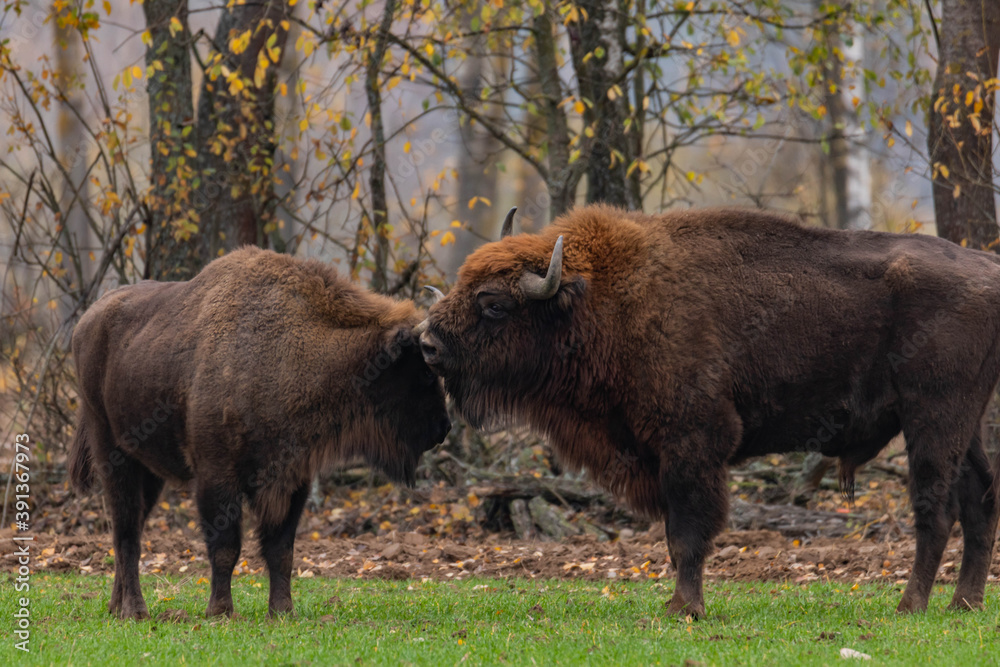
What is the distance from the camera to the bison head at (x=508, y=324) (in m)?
6.86

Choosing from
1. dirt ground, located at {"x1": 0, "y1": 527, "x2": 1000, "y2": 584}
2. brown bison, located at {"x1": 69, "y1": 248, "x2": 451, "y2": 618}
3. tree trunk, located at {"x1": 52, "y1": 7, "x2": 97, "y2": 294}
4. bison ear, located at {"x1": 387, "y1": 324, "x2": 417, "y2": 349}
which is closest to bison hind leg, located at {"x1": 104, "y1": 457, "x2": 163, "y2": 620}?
brown bison, located at {"x1": 69, "y1": 248, "x2": 451, "y2": 618}

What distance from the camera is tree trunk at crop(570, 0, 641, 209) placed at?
11.9 meters

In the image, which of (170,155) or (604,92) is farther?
(170,155)

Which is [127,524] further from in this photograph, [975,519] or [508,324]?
[975,519]

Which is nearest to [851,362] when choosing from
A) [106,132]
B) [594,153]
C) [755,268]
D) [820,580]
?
[755,268]

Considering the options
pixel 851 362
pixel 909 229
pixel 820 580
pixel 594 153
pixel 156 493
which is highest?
pixel 594 153

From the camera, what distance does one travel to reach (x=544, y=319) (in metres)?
6.96

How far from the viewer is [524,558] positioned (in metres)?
9.77

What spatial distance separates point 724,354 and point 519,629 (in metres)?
2.29

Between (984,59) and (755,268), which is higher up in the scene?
(984,59)

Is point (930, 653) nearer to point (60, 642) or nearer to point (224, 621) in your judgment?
point (224, 621)

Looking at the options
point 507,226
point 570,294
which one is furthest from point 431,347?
point 507,226

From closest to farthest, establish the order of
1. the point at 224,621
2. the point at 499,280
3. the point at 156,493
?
1. the point at 224,621
2. the point at 499,280
3. the point at 156,493

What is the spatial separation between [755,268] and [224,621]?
14.3 feet
